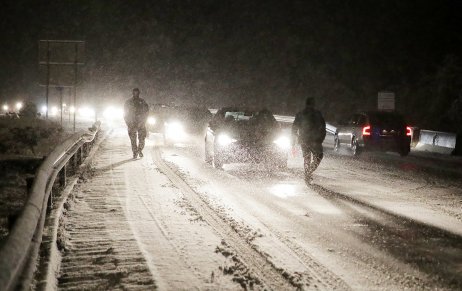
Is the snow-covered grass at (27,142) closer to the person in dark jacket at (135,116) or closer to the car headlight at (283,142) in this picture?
the person in dark jacket at (135,116)

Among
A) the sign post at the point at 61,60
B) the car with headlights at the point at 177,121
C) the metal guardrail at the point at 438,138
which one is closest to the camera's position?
the metal guardrail at the point at 438,138

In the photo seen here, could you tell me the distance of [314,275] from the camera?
5664 millimetres

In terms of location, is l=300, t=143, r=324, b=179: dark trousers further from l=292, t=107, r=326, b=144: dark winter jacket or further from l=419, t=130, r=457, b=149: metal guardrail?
l=419, t=130, r=457, b=149: metal guardrail

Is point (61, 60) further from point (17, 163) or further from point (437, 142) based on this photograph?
point (437, 142)

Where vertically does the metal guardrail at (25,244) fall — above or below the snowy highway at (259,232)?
above

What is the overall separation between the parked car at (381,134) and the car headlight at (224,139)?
704 cm

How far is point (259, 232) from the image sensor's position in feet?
24.7

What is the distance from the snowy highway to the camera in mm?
5578

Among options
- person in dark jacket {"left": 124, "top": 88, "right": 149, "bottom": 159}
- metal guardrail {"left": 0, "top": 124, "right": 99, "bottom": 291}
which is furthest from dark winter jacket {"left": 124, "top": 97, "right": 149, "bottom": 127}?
metal guardrail {"left": 0, "top": 124, "right": 99, "bottom": 291}

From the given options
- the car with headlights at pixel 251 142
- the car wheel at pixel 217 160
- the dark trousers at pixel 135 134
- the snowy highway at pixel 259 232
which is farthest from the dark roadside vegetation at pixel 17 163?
the car with headlights at pixel 251 142

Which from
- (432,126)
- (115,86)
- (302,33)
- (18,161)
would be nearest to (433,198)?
(18,161)

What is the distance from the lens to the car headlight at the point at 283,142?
1510 cm

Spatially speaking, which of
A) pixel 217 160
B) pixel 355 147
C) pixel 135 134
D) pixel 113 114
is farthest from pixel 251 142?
pixel 113 114

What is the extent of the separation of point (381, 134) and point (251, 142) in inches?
289
